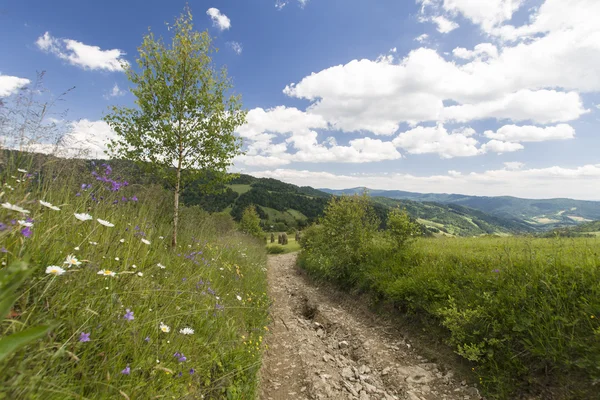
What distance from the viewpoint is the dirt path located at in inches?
196

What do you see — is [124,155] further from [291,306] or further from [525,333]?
[525,333]

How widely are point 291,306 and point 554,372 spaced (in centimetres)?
830

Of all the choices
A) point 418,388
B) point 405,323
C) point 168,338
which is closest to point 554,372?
point 418,388

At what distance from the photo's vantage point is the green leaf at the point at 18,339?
95 centimetres

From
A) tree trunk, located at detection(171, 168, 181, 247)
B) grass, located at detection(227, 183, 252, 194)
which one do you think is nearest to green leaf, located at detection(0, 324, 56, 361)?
tree trunk, located at detection(171, 168, 181, 247)

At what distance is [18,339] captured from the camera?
3.24 ft

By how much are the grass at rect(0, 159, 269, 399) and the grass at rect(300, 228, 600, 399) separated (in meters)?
4.35

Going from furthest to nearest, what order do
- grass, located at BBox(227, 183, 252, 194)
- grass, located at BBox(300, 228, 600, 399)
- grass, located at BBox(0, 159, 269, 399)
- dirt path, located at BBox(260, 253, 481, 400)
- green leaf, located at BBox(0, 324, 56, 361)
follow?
1. grass, located at BBox(227, 183, 252, 194)
2. dirt path, located at BBox(260, 253, 481, 400)
3. grass, located at BBox(300, 228, 600, 399)
4. grass, located at BBox(0, 159, 269, 399)
5. green leaf, located at BBox(0, 324, 56, 361)

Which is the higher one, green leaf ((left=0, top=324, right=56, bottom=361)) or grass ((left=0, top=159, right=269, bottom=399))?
green leaf ((left=0, top=324, right=56, bottom=361))

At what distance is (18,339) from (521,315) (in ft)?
22.7

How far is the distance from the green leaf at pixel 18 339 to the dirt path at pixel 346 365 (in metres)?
4.75

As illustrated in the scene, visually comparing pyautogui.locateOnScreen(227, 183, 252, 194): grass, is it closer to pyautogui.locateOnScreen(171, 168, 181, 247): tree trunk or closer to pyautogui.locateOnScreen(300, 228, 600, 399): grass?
pyautogui.locateOnScreen(171, 168, 181, 247): tree trunk

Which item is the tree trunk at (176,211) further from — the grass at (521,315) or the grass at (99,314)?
the grass at (521,315)

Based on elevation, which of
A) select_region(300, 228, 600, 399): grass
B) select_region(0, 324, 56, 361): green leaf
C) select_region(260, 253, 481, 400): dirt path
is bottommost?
select_region(260, 253, 481, 400): dirt path
